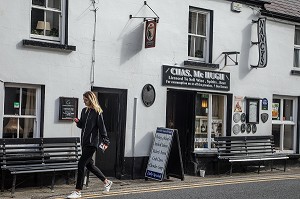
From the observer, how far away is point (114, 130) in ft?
38.2

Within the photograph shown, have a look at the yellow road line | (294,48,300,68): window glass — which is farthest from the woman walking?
(294,48,300,68): window glass

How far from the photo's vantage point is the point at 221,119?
13828mm

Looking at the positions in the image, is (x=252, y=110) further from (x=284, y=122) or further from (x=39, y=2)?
(x=39, y=2)

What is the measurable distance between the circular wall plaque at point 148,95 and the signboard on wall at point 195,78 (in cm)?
40

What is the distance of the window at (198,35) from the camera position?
13156 millimetres

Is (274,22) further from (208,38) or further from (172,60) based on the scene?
(172,60)

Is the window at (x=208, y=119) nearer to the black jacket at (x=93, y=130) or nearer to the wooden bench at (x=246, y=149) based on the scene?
the wooden bench at (x=246, y=149)

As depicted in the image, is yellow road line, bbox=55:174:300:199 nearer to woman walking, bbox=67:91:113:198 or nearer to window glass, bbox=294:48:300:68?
woman walking, bbox=67:91:113:198

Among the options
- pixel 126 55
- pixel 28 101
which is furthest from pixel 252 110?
pixel 28 101

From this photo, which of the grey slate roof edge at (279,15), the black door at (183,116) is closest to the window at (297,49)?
the grey slate roof edge at (279,15)

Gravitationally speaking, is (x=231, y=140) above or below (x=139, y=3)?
below

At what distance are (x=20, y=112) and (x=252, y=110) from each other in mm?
6938

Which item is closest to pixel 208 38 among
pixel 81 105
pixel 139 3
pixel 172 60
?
pixel 172 60

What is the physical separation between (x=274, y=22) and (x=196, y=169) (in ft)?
17.3
